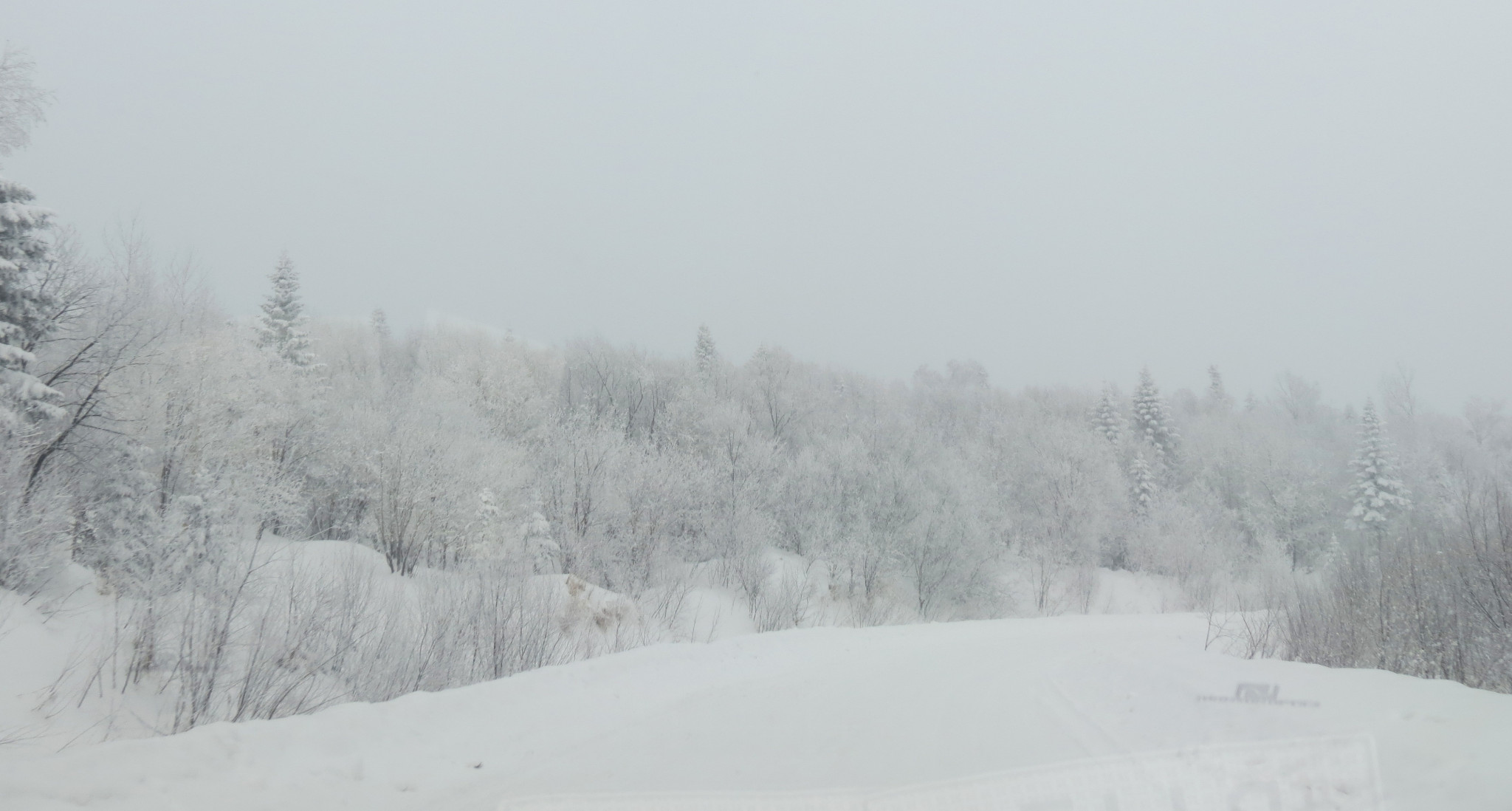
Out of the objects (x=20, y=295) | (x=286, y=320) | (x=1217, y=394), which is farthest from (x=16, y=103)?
(x=1217, y=394)

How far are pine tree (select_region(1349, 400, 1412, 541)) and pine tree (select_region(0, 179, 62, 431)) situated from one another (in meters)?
48.9

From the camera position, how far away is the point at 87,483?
55.1 feet

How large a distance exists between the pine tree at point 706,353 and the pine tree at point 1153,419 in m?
32.9

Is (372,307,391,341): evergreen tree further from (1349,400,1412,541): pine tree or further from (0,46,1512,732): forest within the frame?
(1349,400,1412,541): pine tree

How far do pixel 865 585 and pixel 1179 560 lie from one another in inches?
776

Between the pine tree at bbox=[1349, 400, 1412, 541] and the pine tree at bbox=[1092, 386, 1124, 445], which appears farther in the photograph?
the pine tree at bbox=[1092, 386, 1124, 445]

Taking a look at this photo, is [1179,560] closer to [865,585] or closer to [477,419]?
[865,585]

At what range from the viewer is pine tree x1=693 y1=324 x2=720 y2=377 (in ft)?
161

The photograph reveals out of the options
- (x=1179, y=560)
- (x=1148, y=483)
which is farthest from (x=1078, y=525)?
(x=1148, y=483)

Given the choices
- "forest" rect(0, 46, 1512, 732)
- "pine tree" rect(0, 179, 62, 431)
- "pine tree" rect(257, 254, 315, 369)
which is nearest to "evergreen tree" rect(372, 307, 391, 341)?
A: "forest" rect(0, 46, 1512, 732)

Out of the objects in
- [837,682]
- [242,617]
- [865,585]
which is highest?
[242,617]

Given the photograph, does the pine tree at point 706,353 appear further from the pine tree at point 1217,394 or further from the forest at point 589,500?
the pine tree at point 1217,394

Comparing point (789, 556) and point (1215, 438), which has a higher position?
point (1215, 438)

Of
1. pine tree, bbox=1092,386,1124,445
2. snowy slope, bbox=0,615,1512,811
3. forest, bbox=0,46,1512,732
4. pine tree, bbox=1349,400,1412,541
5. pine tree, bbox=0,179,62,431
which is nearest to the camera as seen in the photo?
snowy slope, bbox=0,615,1512,811
